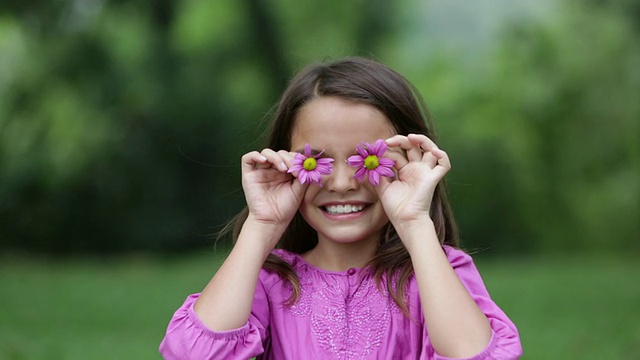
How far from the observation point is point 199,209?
1511 centimetres

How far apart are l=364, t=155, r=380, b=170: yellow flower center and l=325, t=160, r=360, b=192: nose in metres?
0.06

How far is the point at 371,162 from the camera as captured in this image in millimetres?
2645

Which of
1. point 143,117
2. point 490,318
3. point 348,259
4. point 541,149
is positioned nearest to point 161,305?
point 143,117

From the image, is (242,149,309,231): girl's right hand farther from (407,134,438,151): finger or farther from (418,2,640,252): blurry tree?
(418,2,640,252): blurry tree

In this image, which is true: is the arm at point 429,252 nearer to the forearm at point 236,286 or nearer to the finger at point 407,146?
the finger at point 407,146

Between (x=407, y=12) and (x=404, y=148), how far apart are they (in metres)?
13.7

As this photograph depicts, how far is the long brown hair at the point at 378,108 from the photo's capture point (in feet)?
9.14

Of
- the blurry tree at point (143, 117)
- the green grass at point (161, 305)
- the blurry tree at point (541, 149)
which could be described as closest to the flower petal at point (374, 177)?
the green grass at point (161, 305)

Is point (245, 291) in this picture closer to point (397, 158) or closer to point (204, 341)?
point (204, 341)

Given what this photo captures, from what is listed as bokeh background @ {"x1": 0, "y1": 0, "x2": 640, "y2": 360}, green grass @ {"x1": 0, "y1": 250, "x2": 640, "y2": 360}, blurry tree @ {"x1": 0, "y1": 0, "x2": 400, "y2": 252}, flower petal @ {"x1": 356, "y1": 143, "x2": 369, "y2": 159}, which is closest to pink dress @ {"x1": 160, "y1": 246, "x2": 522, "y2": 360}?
flower petal @ {"x1": 356, "y1": 143, "x2": 369, "y2": 159}

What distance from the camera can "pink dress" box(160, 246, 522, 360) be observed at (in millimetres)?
2584

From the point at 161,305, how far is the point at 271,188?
6.51 meters

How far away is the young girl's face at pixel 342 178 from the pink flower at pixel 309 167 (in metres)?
0.04

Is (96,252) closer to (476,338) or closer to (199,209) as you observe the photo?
(199,209)
